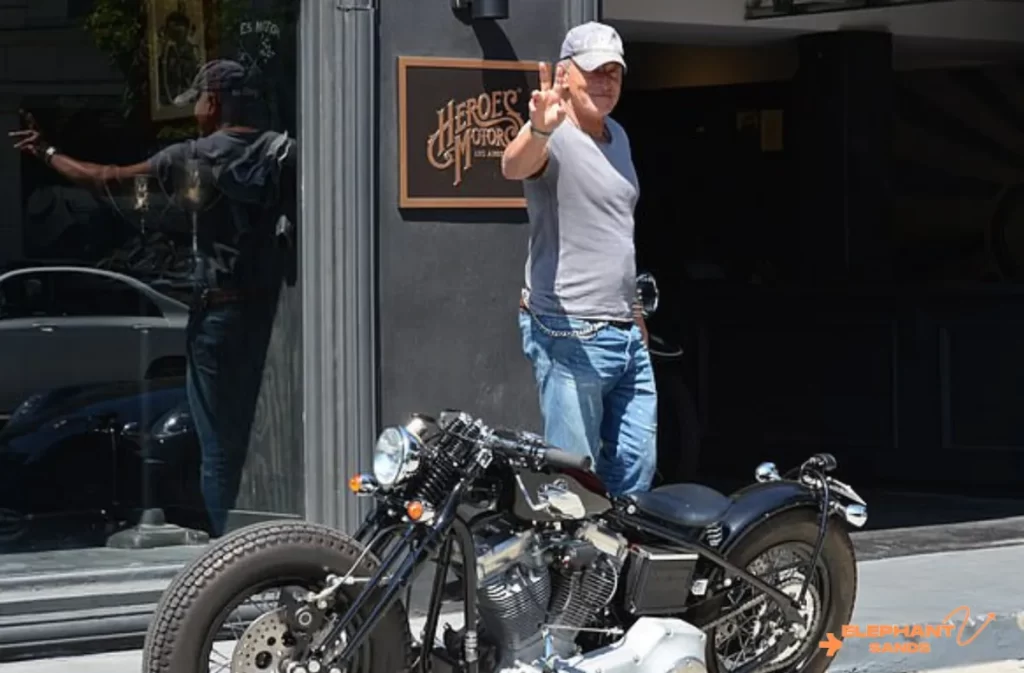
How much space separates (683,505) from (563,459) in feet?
1.91

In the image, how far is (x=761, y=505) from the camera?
5.76 meters

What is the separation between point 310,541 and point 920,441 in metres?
6.31

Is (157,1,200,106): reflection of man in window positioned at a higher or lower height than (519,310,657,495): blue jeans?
higher

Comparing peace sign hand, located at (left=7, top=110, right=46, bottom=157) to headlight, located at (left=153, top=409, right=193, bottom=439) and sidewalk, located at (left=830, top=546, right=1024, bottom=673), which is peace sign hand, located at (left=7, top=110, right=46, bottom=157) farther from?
sidewalk, located at (left=830, top=546, right=1024, bottom=673)

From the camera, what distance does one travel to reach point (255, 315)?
7133mm

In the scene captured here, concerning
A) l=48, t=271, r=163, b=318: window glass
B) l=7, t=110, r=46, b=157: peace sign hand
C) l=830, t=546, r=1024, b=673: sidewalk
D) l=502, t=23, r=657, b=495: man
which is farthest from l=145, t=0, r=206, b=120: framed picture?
l=830, t=546, r=1024, b=673: sidewalk

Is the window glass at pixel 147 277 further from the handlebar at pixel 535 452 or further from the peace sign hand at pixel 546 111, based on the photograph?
the handlebar at pixel 535 452

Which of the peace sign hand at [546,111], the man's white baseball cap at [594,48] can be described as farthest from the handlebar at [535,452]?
the man's white baseball cap at [594,48]

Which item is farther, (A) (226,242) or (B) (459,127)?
(A) (226,242)

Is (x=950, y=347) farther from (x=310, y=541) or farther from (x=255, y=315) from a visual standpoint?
(x=310, y=541)

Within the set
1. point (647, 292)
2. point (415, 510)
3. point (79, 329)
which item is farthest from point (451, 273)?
point (415, 510)

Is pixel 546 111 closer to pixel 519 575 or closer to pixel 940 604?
pixel 519 575

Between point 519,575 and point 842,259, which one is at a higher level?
point 842,259

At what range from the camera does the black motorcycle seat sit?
5.47 m
